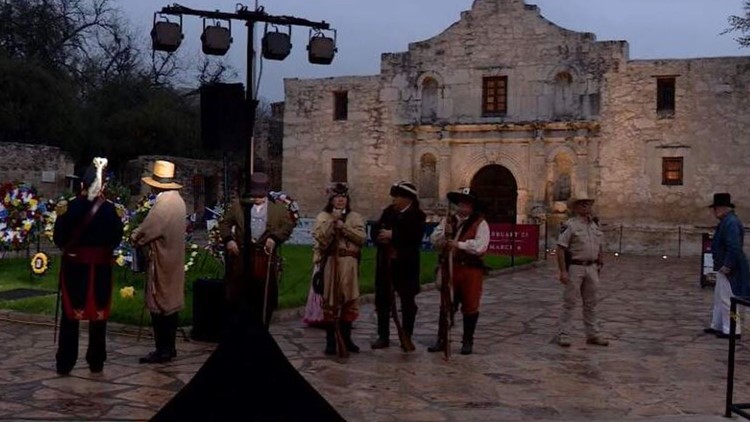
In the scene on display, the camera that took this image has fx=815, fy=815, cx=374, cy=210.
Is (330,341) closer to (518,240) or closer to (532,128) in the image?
(518,240)

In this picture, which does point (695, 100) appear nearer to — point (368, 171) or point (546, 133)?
point (546, 133)

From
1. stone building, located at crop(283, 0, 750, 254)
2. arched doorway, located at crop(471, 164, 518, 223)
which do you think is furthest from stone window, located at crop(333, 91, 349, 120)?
arched doorway, located at crop(471, 164, 518, 223)

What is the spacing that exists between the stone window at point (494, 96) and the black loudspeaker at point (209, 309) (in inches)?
752

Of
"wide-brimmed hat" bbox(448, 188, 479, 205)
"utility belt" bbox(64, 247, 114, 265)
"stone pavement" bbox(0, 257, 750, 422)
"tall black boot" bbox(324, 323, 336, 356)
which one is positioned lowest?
"stone pavement" bbox(0, 257, 750, 422)

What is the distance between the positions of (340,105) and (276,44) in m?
21.2

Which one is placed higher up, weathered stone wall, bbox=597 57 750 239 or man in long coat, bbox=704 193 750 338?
weathered stone wall, bbox=597 57 750 239

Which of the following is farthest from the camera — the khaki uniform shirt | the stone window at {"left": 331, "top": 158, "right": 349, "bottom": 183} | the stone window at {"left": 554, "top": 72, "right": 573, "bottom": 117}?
the stone window at {"left": 331, "top": 158, "right": 349, "bottom": 183}

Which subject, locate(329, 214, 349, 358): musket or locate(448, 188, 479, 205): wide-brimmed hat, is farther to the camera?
locate(448, 188, 479, 205): wide-brimmed hat

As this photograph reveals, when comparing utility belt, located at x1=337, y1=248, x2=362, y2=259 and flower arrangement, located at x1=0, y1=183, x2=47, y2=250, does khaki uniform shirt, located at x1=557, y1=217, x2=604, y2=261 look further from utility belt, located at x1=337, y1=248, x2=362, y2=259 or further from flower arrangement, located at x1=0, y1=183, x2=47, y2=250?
flower arrangement, located at x1=0, y1=183, x2=47, y2=250

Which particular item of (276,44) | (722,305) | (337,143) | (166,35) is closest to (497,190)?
(337,143)

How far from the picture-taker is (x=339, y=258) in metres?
8.20

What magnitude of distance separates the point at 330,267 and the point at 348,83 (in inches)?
815

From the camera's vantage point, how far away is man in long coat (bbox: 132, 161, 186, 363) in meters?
7.73

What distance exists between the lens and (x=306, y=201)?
2892 cm
